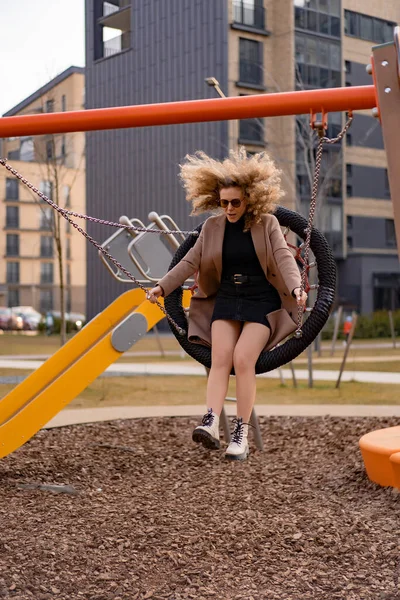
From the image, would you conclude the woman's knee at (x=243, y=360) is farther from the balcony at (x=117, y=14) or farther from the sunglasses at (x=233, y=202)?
the balcony at (x=117, y=14)

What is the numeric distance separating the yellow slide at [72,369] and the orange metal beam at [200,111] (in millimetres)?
2068

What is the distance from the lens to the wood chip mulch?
4.14 m

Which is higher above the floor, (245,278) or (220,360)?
(245,278)

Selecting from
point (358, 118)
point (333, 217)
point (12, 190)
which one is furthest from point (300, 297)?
point (12, 190)

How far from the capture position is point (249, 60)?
3091 centimetres

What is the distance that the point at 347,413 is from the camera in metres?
9.12

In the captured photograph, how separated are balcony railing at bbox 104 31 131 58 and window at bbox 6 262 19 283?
95.2ft

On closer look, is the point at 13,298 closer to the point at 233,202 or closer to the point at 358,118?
the point at 358,118

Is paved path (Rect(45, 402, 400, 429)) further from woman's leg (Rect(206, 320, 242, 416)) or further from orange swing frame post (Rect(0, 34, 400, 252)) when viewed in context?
orange swing frame post (Rect(0, 34, 400, 252))

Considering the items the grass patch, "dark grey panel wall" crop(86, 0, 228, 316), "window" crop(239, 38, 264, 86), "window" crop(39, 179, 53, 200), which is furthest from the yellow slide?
"window" crop(239, 38, 264, 86)

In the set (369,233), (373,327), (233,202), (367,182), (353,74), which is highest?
(353,74)

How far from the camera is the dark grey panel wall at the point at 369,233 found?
34656 millimetres

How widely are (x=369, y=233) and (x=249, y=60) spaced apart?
28.4 feet

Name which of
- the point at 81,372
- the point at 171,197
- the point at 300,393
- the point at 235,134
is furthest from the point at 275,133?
the point at 81,372
